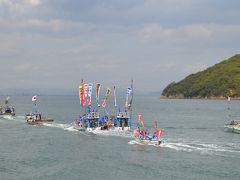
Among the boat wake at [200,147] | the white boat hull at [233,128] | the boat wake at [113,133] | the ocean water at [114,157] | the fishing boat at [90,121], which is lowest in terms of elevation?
the ocean water at [114,157]

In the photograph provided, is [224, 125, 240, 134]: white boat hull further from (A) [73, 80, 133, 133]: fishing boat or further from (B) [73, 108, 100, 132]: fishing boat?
(B) [73, 108, 100, 132]: fishing boat

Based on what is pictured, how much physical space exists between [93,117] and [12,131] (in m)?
25.6

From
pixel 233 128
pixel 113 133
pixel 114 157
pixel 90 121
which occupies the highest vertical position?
pixel 90 121

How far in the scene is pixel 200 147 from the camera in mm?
94250

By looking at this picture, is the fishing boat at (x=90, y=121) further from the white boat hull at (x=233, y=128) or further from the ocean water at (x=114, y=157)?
the white boat hull at (x=233, y=128)

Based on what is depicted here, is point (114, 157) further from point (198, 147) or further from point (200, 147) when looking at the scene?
point (200, 147)

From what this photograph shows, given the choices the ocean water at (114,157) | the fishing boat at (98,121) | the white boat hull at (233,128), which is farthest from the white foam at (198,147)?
the white boat hull at (233,128)

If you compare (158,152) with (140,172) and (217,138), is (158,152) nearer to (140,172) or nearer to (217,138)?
(140,172)

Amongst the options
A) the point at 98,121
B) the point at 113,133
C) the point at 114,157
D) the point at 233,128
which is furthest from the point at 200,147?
the point at 233,128

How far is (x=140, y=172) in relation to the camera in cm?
7088

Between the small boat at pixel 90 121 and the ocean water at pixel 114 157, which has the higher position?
the small boat at pixel 90 121

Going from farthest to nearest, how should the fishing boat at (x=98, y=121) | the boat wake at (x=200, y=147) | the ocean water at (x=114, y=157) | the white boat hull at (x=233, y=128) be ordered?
the white boat hull at (x=233, y=128), the fishing boat at (x=98, y=121), the boat wake at (x=200, y=147), the ocean water at (x=114, y=157)

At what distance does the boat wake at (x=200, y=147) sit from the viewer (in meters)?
89.9

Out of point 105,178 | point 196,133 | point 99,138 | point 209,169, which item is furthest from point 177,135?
point 105,178
